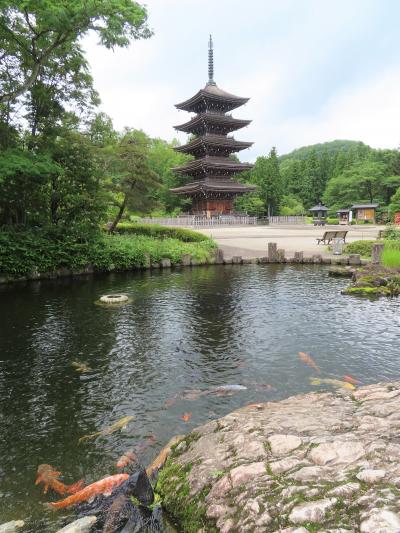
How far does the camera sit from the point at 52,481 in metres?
3.60

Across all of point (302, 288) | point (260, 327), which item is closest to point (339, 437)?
point (260, 327)

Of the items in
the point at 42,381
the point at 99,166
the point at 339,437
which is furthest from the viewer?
the point at 99,166

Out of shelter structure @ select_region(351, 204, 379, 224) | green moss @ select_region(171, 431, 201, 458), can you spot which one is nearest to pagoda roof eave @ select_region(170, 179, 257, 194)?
shelter structure @ select_region(351, 204, 379, 224)

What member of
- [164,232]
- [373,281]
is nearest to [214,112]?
[164,232]

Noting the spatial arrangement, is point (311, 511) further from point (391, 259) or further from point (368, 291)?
point (391, 259)

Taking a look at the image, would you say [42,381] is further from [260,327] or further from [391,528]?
[391,528]

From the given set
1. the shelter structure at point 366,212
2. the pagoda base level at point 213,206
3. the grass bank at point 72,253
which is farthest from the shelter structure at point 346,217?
the grass bank at point 72,253

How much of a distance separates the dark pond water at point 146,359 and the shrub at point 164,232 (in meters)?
11.1

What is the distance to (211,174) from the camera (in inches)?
1761

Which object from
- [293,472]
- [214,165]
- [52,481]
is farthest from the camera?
[214,165]

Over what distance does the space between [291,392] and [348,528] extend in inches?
132

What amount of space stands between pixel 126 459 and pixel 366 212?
52762mm

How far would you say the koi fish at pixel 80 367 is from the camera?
247 inches

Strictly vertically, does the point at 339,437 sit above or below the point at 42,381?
above
